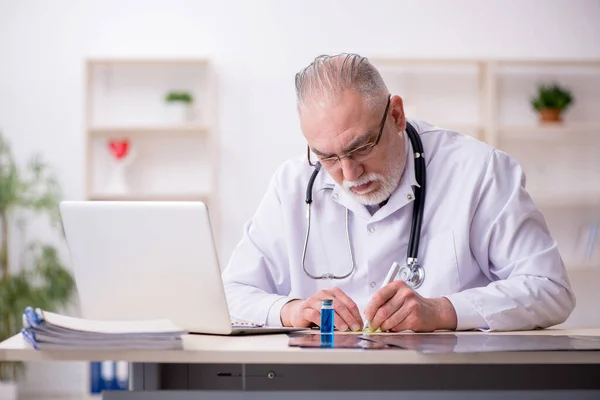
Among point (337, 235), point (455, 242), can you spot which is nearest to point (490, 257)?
point (455, 242)

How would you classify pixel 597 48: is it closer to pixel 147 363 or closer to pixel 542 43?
pixel 542 43

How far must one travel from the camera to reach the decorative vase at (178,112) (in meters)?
4.83

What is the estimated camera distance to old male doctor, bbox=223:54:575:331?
191 centimetres

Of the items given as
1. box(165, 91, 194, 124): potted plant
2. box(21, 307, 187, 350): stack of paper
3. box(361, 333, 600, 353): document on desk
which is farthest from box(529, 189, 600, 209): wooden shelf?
box(21, 307, 187, 350): stack of paper

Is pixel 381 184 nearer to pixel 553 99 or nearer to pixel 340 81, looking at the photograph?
pixel 340 81

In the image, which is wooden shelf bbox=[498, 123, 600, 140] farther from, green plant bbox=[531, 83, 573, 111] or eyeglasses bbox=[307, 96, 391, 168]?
eyeglasses bbox=[307, 96, 391, 168]

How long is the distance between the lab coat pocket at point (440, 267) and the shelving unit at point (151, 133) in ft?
9.55

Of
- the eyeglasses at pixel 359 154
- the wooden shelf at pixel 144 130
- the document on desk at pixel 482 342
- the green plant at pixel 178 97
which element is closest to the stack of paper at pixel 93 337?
the document on desk at pixel 482 342

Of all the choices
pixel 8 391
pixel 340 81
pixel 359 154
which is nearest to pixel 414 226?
pixel 359 154

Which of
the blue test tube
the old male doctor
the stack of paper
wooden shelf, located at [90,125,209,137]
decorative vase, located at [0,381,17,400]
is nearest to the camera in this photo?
the stack of paper

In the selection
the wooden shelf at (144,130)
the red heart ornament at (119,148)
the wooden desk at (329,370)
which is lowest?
the wooden desk at (329,370)

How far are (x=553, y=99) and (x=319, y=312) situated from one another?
3.48 meters

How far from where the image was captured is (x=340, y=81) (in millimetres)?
2023

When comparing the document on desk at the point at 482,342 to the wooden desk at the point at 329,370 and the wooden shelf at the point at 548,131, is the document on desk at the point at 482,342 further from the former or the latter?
the wooden shelf at the point at 548,131
